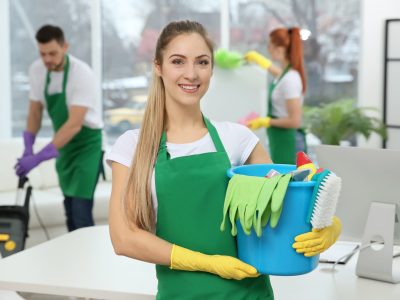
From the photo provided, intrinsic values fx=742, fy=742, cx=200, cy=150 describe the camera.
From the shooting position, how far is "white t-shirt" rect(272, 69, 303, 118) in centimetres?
460

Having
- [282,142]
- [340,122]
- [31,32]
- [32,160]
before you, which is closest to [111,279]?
[32,160]

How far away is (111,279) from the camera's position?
2.38 m

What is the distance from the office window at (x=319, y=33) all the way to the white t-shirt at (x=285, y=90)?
6.21 feet

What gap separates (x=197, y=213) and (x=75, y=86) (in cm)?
256

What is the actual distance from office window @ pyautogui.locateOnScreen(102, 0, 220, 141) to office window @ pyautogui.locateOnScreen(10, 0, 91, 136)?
209 millimetres

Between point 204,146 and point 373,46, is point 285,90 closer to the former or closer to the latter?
point 373,46

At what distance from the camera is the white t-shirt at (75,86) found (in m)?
4.21

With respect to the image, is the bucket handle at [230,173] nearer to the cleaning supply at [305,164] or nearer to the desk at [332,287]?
the cleaning supply at [305,164]

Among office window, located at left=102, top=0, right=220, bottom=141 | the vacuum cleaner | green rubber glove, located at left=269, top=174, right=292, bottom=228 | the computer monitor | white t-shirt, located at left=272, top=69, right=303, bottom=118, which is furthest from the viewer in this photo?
office window, located at left=102, top=0, right=220, bottom=141

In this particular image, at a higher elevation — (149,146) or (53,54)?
(53,54)

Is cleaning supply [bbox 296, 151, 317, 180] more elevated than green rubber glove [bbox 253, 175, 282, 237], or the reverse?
cleaning supply [bbox 296, 151, 317, 180]

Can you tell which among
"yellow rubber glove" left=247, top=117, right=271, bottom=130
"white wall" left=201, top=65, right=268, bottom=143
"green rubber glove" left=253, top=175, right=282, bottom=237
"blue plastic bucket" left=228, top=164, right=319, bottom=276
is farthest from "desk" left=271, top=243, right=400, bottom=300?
"white wall" left=201, top=65, right=268, bottom=143

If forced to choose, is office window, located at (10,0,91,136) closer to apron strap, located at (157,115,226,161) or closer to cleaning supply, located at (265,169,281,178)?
apron strap, located at (157,115,226,161)

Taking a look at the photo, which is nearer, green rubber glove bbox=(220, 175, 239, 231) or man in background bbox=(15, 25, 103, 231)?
green rubber glove bbox=(220, 175, 239, 231)
